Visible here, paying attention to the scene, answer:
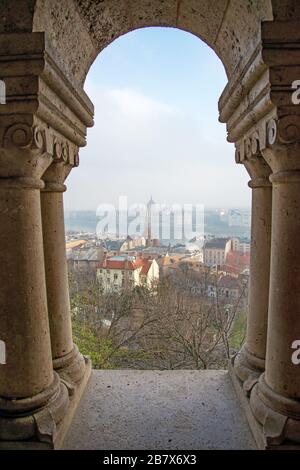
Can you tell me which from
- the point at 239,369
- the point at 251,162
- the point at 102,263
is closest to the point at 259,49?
the point at 251,162

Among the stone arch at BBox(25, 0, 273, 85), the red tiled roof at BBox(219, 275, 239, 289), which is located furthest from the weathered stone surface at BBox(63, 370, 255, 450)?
the red tiled roof at BBox(219, 275, 239, 289)

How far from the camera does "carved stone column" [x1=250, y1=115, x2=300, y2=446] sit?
2375 millimetres

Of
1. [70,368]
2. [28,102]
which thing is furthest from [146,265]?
[28,102]

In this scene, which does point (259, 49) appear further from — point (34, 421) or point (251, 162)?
point (34, 421)

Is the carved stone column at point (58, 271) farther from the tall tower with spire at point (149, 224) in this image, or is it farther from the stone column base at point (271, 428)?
the tall tower with spire at point (149, 224)

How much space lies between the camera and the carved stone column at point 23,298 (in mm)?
2454

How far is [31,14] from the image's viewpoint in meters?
2.31

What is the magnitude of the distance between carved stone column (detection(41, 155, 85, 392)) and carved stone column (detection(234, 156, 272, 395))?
169cm

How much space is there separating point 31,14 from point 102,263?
8.10m

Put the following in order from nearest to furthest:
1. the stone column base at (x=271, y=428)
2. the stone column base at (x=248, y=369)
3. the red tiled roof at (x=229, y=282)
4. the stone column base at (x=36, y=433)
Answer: the stone column base at (x=271, y=428), the stone column base at (x=36, y=433), the stone column base at (x=248, y=369), the red tiled roof at (x=229, y=282)

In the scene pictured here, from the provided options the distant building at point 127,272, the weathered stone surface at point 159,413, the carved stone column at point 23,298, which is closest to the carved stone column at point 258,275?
the weathered stone surface at point 159,413

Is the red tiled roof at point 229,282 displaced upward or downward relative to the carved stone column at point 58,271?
downward

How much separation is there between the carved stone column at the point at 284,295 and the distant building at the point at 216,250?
5777mm

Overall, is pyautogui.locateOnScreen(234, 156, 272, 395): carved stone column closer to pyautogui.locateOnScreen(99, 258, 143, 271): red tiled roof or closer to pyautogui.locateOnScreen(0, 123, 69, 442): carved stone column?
pyautogui.locateOnScreen(0, 123, 69, 442): carved stone column
